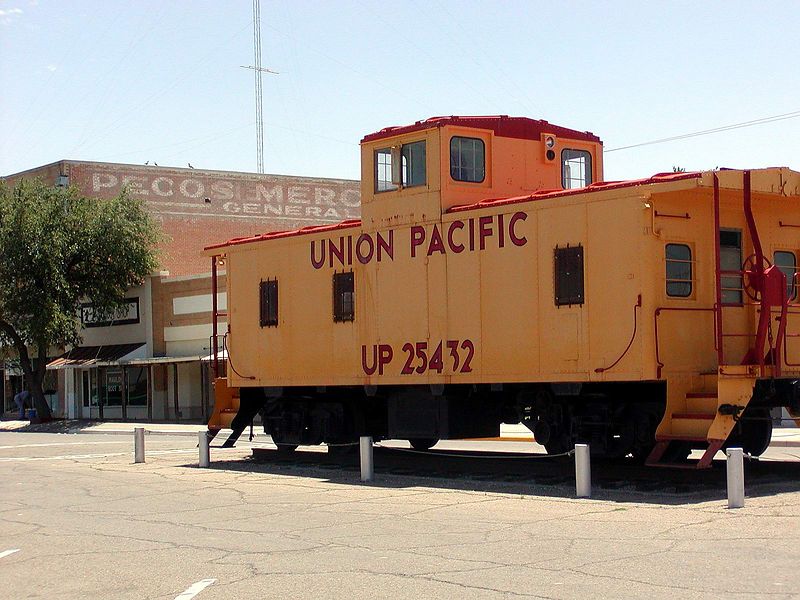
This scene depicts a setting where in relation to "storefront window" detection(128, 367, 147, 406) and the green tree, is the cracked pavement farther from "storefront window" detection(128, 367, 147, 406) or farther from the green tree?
"storefront window" detection(128, 367, 147, 406)

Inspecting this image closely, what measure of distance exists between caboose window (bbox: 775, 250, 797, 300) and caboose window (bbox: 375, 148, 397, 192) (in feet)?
20.0

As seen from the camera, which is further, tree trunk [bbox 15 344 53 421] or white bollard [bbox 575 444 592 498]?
tree trunk [bbox 15 344 53 421]

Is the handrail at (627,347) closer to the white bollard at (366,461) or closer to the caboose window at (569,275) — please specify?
the caboose window at (569,275)

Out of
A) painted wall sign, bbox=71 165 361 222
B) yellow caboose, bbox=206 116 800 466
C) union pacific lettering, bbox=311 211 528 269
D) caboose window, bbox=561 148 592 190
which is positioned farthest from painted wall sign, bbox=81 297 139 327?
caboose window, bbox=561 148 592 190

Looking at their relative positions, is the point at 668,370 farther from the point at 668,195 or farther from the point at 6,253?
the point at 6,253

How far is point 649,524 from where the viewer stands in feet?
39.2

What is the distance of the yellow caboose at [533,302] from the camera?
15617mm

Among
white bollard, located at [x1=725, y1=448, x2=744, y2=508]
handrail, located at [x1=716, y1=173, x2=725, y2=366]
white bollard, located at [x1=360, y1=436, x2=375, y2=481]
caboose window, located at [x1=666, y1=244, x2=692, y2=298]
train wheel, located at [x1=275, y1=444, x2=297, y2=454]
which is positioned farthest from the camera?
train wheel, located at [x1=275, y1=444, x2=297, y2=454]

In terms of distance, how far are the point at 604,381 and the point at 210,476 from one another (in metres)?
6.82

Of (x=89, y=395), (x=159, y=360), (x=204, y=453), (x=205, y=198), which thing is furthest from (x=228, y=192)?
(x=204, y=453)

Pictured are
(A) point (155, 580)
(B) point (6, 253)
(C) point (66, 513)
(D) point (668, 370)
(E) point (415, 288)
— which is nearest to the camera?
(A) point (155, 580)

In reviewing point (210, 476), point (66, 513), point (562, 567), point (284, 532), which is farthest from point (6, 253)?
point (562, 567)

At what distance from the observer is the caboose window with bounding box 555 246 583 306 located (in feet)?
53.5

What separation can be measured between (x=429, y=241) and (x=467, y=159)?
1.47 m
